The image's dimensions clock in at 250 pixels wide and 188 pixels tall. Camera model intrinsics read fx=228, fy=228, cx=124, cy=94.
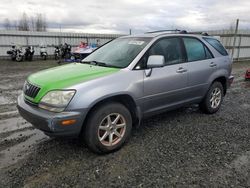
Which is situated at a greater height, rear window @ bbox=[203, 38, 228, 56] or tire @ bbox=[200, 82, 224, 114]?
rear window @ bbox=[203, 38, 228, 56]

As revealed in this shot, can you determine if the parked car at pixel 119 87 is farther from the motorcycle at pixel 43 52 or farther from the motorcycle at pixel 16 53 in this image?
the motorcycle at pixel 43 52

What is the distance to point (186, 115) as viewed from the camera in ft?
16.5

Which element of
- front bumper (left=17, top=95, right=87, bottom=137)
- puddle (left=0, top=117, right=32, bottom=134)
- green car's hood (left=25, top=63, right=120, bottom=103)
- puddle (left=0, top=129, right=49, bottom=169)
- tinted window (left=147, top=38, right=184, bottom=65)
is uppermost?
tinted window (left=147, top=38, right=184, bottom=65)

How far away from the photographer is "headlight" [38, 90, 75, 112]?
114 inches

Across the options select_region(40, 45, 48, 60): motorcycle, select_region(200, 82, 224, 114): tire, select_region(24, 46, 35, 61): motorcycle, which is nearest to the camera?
select_region(200, 82, 224, 114): tire

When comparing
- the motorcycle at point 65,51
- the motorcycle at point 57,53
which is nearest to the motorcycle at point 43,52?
the motorcycle at point 57,53

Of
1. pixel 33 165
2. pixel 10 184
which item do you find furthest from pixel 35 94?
pixel 10 184

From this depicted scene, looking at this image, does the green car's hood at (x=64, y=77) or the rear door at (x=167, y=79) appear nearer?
the green car's hood at (x=64, y=77)

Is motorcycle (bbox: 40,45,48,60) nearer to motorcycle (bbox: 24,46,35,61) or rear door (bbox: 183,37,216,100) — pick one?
motorcycle (bbox: 24,46,35,61)

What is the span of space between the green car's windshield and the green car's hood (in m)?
0.30

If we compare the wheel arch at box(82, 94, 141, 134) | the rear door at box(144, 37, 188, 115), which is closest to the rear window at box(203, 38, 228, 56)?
the rear door at box(144, 37, 188, 115)

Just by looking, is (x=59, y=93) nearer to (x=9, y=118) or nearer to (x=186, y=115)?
(x=9, y=118)

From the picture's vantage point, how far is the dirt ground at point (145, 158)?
9.05ft

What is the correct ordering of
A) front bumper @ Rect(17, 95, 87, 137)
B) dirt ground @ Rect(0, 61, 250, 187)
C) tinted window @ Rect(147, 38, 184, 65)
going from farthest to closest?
tinted window @ Rect(147, 38, 184, 65), front bumper @ Rect(17, 95, 87, 137), dirt ground @ Rect(0, 61, 250, 187)
